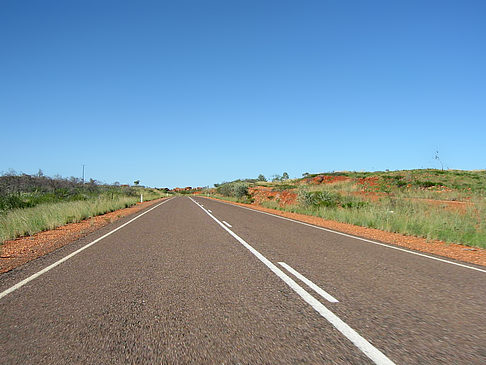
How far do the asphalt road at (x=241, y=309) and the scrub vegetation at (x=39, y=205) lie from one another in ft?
18.1

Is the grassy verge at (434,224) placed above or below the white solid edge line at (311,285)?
above

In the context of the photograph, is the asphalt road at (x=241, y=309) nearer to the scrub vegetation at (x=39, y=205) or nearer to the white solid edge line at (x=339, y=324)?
the white solid edge line at (x=339, y=324)

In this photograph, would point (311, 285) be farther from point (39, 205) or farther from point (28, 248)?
point (39, 205)

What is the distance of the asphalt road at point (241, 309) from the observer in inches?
98.3

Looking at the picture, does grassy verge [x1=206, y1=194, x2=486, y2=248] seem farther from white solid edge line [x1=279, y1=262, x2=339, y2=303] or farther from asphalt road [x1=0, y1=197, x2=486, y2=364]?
white solid edge line [x1=279, y1=262, x2=339, y2=303]

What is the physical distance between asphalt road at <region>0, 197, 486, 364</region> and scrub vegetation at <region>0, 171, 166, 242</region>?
5.51m

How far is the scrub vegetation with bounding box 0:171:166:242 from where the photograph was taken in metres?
10.4

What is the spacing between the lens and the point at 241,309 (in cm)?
342

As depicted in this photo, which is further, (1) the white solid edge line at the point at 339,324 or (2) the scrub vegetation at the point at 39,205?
(2) the scrub vegetation at the point at 39,205

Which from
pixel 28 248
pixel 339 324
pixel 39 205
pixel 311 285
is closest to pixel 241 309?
pixel 339 324

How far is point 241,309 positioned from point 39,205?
16.7 m

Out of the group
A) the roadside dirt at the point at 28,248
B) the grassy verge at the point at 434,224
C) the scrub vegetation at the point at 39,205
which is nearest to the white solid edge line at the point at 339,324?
→ the roadside dirt at the point at 28,248

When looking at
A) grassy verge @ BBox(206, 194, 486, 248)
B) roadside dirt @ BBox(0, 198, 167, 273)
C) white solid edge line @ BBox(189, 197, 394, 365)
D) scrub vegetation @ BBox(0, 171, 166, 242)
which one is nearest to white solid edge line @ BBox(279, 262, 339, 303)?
white solid edge line @ BBox(189, 197, 394, 365)

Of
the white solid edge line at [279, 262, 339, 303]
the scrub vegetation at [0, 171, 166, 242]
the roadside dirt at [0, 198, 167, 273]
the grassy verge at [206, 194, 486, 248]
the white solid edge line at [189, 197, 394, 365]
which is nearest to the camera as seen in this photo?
the white solid edge line at [189, 197, 394, 365]
